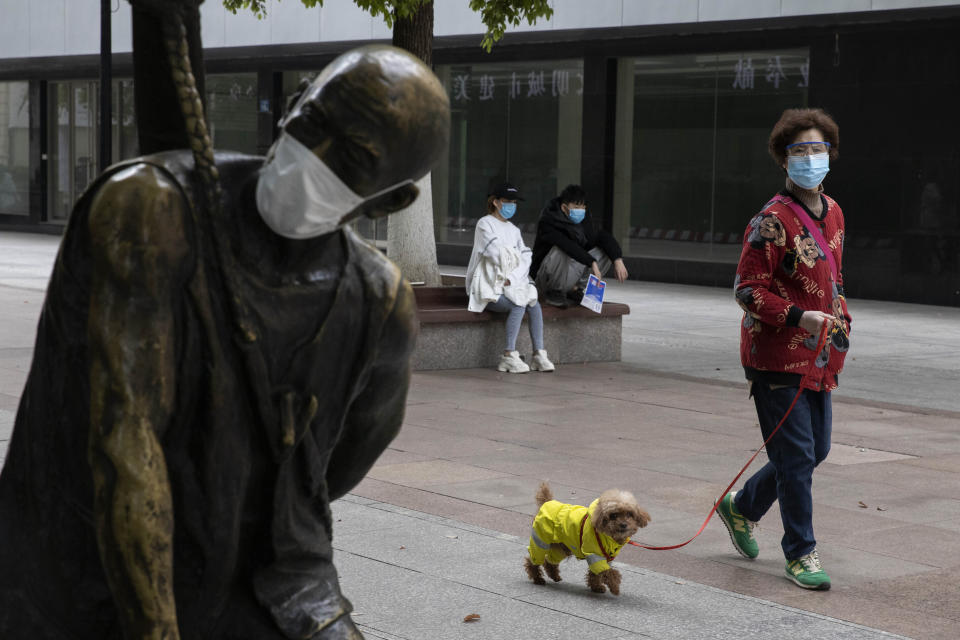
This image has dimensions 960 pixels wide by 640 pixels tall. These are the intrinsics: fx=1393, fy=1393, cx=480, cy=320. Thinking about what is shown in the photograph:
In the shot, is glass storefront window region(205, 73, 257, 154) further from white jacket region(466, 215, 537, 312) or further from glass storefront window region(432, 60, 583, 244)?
white jacket region(466, 215, 537, 312)

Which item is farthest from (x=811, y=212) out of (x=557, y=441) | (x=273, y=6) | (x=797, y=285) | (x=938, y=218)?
(x=273, y=6)

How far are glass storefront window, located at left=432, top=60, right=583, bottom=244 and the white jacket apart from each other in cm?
1201

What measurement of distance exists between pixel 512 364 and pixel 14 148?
25377 millimetres

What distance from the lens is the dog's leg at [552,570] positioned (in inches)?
221

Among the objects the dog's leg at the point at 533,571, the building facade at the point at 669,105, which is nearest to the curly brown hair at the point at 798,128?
the dog's leg at the point at 533,571

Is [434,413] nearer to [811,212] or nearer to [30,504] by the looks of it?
[811,212]

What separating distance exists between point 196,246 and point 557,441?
703 centimetres

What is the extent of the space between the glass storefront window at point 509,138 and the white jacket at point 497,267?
39.4 ft

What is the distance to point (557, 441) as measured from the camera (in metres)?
8.78

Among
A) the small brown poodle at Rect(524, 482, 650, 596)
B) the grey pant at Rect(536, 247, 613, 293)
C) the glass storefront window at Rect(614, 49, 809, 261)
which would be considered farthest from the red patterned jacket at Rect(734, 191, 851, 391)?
the glass storefront window at Rect(614, 49, 809, 261)

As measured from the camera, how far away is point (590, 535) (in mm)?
5449

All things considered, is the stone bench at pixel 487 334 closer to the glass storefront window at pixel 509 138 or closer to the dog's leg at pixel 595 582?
the dog's leg at pixel 595 582

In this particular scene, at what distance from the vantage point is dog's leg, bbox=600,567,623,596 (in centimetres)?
541

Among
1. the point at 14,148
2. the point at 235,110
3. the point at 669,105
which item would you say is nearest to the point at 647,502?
the point at 669,105
